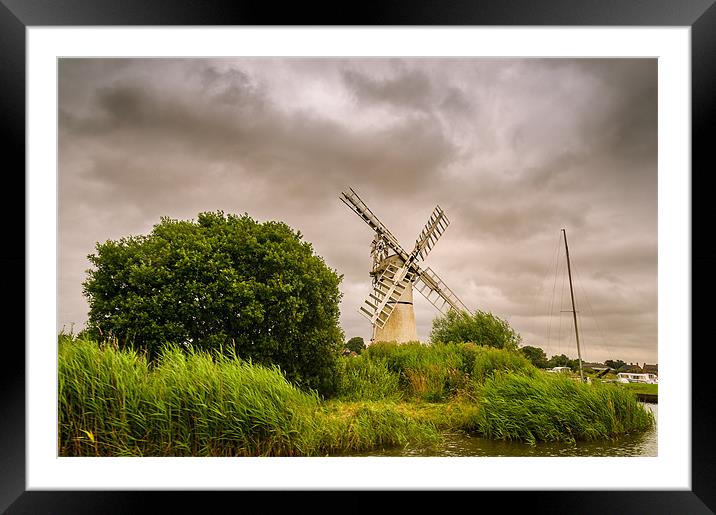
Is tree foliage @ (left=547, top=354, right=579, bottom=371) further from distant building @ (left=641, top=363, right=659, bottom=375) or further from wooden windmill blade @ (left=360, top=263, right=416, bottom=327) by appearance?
wooden windmill blade @ (left=360, top=263, right=416, bottom=327)

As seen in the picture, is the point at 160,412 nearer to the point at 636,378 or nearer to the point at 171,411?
the point at 171,411

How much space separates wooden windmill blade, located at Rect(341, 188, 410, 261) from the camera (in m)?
11.8

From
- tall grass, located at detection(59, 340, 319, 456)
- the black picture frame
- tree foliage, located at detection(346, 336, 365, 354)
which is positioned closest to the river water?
tall grass, located at detection(59, 340, 319, 456)

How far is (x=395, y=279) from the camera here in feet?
40.0

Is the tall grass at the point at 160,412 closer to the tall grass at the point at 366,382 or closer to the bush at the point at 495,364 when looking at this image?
the tall grass at the point at 366,382

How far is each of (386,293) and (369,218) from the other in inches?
68.6

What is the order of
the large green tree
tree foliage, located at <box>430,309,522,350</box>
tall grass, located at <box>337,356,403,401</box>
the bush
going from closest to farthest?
the large green tree → tall grass, located at <box>337,356,403,401</box> → the bush → tree foliage, located at <box>430,309,522,350</box>

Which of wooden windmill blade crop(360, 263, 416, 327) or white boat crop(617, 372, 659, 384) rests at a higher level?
wooden windmill blade crop(360, 263, 416, 327)
